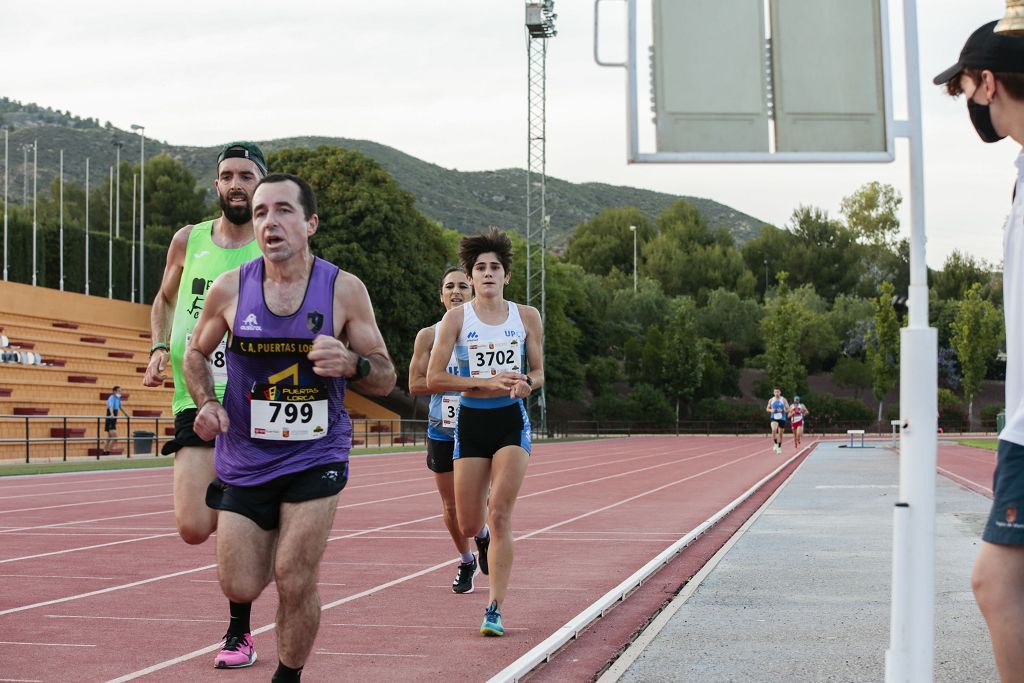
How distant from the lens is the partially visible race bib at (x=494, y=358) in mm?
7801

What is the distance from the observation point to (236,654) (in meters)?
6.39

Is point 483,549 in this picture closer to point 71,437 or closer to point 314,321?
point 314,321

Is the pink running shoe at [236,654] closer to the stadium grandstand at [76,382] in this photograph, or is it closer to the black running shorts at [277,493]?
the black running shorts at [277,493]

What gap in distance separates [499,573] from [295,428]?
250 cm

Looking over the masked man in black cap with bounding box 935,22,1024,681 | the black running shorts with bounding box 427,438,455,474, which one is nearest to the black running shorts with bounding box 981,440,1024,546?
the masked man in black cap with bounding box 935,22,1024,681

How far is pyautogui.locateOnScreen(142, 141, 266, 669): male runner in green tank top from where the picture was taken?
251 inches

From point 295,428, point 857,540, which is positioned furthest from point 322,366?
point 857,540

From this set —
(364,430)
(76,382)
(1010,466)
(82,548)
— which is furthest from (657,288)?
(1010,466)

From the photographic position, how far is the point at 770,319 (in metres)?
93.9

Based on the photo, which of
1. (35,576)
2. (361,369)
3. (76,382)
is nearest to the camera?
(361,369)

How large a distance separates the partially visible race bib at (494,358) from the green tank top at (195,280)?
155 centimetres

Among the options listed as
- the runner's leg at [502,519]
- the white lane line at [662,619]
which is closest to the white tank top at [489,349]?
the runner's leg at [502,519]

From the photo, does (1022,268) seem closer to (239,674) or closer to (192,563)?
(239,674)

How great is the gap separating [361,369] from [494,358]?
2.72m
